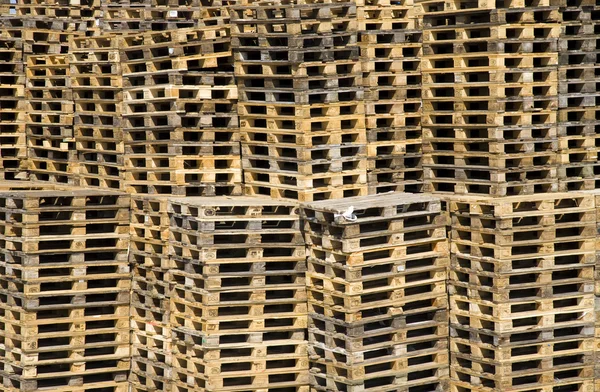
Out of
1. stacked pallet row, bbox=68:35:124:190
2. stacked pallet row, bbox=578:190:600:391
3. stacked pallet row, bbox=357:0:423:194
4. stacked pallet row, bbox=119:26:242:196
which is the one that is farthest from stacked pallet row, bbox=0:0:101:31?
stacked pallet row, bbox=578:190:600:391

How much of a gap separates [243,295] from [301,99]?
293 cm

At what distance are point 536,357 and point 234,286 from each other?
436cm

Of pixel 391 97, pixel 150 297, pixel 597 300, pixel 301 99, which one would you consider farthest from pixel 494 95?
pixel 150 297

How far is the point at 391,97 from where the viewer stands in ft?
64.6

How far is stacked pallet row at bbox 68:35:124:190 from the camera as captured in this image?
20.4m

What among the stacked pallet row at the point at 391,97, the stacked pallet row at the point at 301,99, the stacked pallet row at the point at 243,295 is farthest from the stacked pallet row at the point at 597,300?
the stacked pallet row at the point at 243,295

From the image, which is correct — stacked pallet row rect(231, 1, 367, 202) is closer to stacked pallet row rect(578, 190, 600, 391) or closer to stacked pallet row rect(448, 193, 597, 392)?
stacked pallet row rect(448, 193, 597, 392)

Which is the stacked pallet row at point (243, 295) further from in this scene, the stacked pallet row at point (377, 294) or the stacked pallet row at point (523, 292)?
the stacked pallet row at point (523, 292)

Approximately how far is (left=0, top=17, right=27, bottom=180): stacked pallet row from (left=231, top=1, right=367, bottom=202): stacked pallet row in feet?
15.6

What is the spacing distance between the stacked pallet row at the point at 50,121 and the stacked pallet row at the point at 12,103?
6.8 inches

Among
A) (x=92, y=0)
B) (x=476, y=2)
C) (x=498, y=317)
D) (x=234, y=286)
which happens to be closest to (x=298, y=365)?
(x=234, y=286)

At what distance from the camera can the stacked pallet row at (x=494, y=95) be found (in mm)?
18891

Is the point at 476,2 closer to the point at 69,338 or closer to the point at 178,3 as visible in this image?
the point at 178,3

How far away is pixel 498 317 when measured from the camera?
18188 mm
